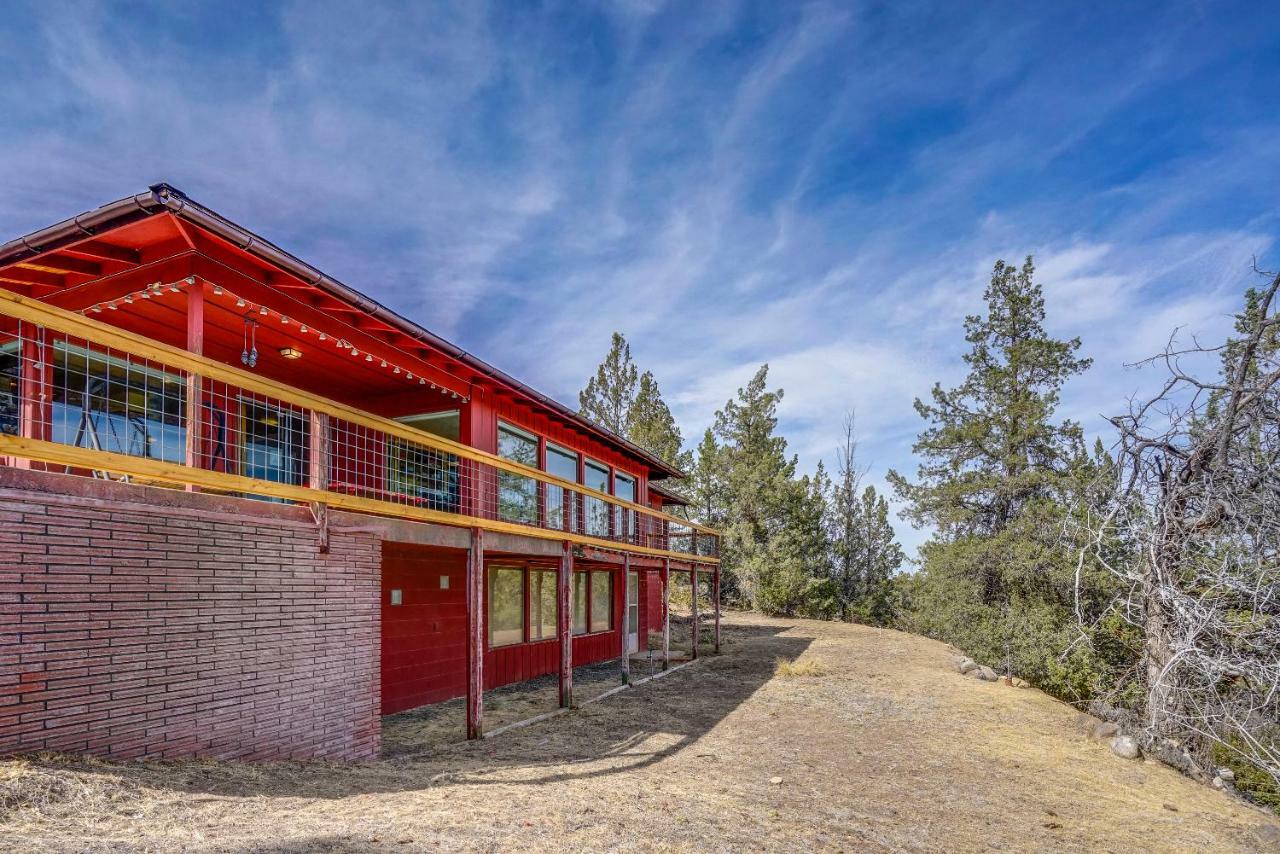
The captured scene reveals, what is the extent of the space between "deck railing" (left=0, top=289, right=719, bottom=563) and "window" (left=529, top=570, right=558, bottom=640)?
1140 mm

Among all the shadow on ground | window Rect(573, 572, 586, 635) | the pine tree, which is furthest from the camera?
the pine tree

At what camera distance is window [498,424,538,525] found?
10367 millimetres

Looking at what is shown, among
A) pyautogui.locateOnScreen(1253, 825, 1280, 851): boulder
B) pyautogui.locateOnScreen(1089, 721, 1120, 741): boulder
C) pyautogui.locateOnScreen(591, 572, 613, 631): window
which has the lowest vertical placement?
pyautogui.locateOnScreen(1089, 721, 1120, 741): boulder

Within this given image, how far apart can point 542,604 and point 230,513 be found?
27.0 ft

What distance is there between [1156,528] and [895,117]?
11.0 metres

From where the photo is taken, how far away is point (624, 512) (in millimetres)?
15102

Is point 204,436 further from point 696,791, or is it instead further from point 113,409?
point 696,791

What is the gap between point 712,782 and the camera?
589 cm

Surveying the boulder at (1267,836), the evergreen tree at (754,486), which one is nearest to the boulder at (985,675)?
the boulder at (1267,836)

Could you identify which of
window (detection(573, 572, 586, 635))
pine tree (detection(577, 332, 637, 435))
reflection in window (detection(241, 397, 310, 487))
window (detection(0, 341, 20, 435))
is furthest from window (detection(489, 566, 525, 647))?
pine tree (detection(577, 332, 637, 435))

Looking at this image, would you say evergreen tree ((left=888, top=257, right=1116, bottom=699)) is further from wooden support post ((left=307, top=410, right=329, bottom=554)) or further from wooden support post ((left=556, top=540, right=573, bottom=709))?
wooden support post ((left=307, top=410, right=329, bottom=554))

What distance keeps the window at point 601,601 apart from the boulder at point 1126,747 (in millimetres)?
9329

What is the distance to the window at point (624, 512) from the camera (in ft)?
47.0

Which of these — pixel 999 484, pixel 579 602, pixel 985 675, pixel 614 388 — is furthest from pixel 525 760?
pixel 614 388
